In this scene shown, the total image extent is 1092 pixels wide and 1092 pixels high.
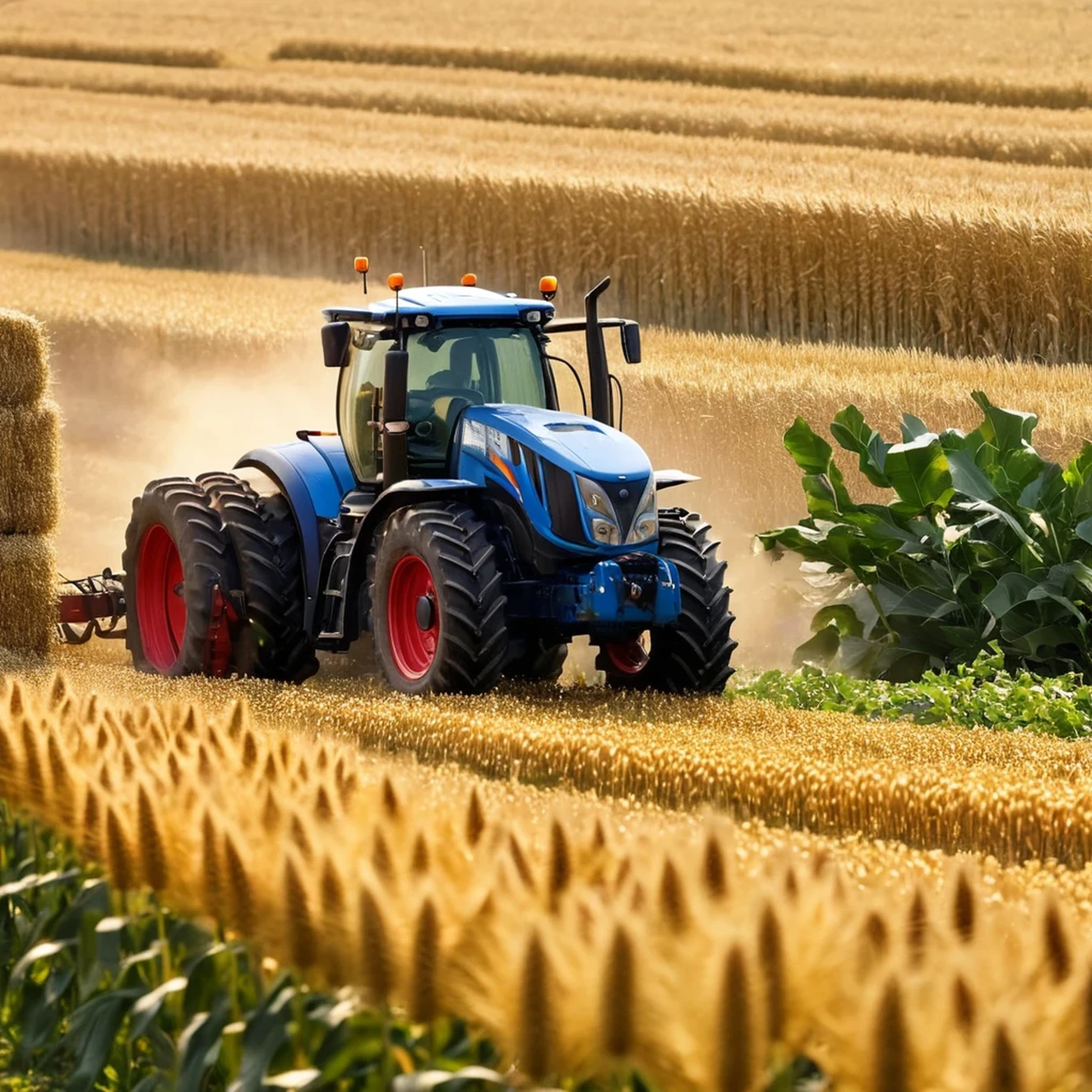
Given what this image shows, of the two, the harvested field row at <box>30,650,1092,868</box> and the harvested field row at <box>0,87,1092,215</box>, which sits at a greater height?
the harvested field row at <box>0,87,1092,215</box>

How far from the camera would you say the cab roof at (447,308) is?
28.0 feet

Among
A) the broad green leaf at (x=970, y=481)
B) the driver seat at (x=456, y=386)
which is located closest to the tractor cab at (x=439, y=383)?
the driver seat at (x=456, y=386)

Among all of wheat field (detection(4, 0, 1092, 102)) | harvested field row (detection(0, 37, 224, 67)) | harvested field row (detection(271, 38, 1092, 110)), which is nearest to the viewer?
harvested field row (detection(271, 38, 1092, 110))

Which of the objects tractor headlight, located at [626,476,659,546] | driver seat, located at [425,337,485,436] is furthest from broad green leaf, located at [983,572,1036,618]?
driver seat, located at [425,337,485,436]

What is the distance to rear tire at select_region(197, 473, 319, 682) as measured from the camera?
9023 millimetres

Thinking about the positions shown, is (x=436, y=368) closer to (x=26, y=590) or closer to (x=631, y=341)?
(x=631, y=341)

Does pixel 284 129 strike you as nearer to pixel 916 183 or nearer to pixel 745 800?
pixel 916 183

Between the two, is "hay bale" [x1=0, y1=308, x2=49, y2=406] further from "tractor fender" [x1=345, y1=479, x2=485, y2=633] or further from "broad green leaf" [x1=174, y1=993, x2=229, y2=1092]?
"broad green leaf" [x1=174, y1=993, x2=229, y2=1092]

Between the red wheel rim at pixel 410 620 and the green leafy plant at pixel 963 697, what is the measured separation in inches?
61.2

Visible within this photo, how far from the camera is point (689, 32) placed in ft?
128

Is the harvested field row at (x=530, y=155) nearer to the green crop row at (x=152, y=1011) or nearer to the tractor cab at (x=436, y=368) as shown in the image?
the tractor cab at (x=436, y=368)

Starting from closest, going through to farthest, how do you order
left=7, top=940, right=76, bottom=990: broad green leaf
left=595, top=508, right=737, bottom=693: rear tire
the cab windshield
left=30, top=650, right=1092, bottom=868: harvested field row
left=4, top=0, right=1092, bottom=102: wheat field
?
left=7, top=940, right=76, bottom=990: broad green leaf
left=30, top=650, right=1092, bottom=868: harvested field row
left=595, top=508, right=737, bottom=693: rear tire
the cab windshield
left=4, top=0, right=1092, bottom=102: wheat field

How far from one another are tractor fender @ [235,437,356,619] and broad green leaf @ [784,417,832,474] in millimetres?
2397

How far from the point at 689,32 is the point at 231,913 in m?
37.3
